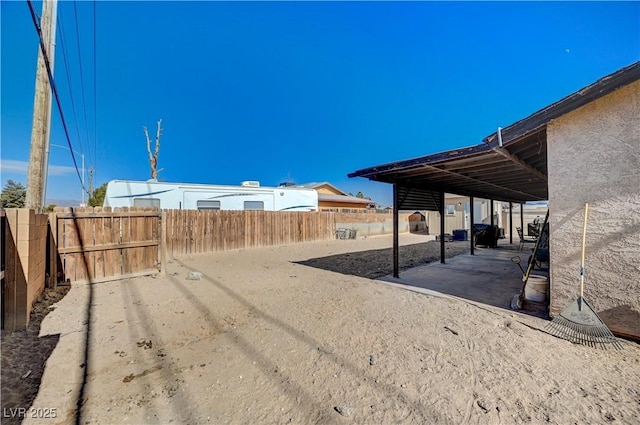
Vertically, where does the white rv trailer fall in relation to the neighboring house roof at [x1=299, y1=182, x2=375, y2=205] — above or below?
below

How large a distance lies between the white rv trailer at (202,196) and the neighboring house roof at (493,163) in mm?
9032

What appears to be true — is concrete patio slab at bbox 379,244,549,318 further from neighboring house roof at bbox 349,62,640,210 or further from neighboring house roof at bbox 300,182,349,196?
neighboring house roof at bbox 300,182,349,196

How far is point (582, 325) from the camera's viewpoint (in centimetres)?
300

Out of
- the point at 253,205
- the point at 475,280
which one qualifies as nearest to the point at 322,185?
the point at 253,205

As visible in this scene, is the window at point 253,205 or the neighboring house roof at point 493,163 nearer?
the neighboring house roof at point 493,163

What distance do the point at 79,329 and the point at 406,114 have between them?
38969 mm

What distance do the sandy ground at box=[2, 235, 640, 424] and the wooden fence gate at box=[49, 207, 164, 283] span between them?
1.27 meters

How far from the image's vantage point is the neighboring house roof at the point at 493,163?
314 cm

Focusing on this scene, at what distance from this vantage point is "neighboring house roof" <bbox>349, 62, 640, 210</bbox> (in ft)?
10.3

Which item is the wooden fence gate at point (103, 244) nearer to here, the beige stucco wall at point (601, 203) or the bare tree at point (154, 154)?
the beige stucco wall at point (601, 203)

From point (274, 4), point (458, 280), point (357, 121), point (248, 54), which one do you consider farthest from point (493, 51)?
point (357, 121)

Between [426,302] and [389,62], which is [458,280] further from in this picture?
[389,62]

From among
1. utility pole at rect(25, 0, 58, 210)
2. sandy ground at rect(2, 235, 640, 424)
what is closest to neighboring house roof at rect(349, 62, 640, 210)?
sandy ground at rect(2, 235, 640, 424)

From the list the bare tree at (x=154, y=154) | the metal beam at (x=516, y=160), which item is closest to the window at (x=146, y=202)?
the bare tree at (x=154, y=154)
